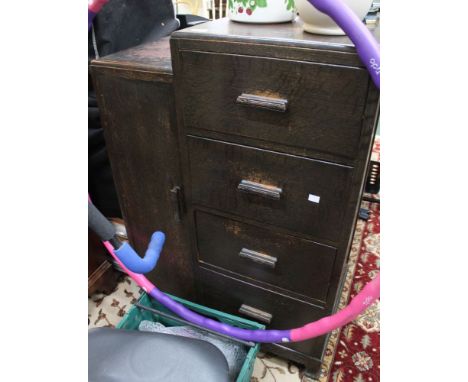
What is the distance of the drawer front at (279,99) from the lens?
63 cm

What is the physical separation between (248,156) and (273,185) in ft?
0.30

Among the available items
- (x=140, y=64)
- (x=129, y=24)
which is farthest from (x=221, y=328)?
(x=129, y=24)

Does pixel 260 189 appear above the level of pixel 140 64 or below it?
below

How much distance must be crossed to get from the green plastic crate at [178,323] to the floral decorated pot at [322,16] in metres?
0.79

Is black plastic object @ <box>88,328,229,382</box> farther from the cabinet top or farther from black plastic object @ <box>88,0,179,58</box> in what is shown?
black plastic object @ <box>88,0,179,58</box>

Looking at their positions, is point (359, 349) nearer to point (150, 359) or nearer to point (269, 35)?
point (150, 359)

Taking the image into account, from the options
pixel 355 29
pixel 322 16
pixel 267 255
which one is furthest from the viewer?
pixel 267 255

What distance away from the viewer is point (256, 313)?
1.06m

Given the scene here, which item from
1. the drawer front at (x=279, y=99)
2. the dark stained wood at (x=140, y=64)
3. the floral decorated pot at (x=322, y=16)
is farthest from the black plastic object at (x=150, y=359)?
the floral decorated pot at (x=322, y=16)

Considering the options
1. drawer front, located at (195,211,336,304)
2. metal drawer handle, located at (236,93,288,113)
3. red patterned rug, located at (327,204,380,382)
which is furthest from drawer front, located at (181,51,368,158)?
red patterned rug, located at (327,204,380,382)

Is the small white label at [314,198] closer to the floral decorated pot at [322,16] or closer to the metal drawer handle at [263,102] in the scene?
the metal drawer handle at [263,102]

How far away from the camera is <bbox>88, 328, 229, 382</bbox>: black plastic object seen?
735mm
